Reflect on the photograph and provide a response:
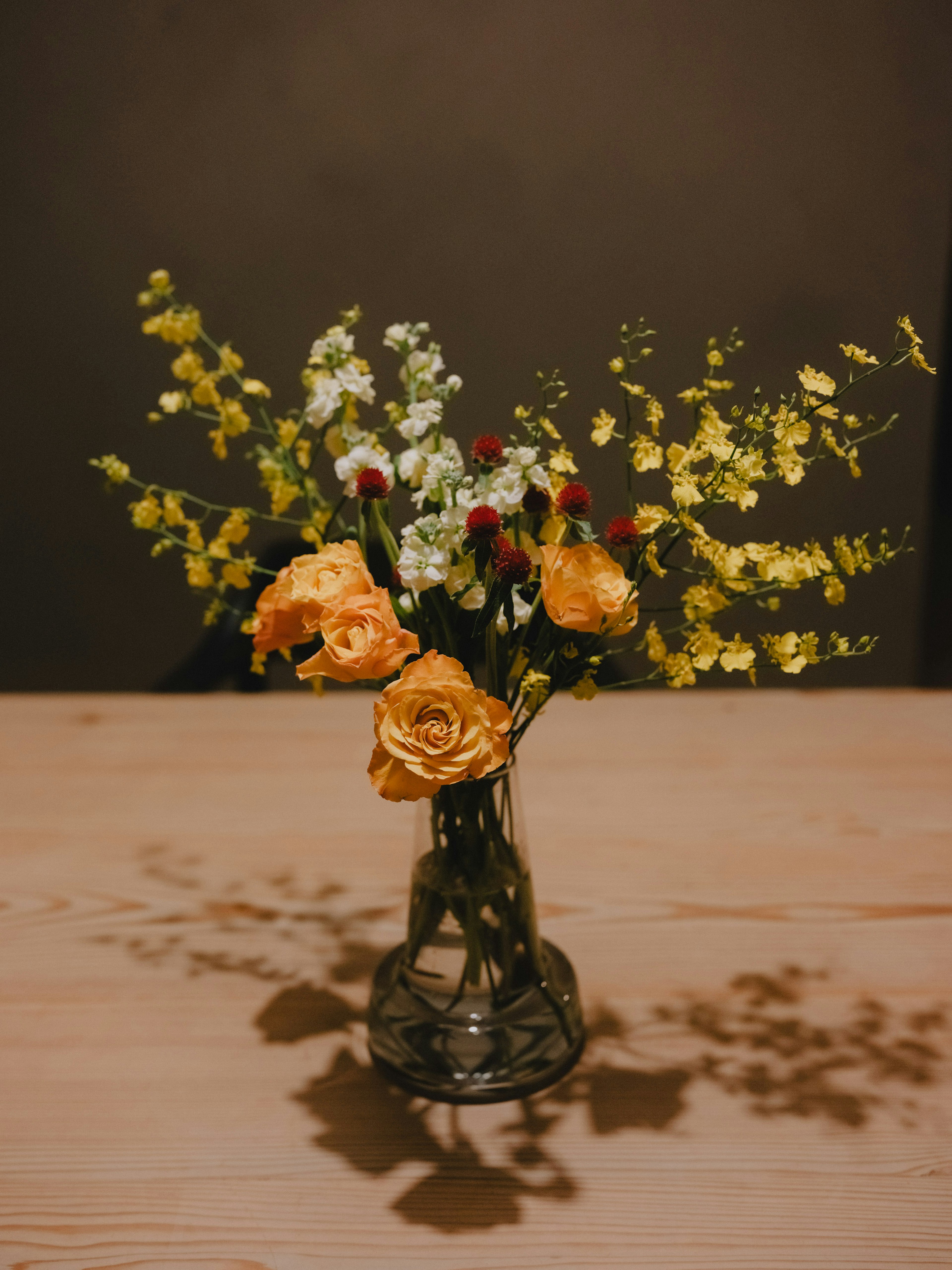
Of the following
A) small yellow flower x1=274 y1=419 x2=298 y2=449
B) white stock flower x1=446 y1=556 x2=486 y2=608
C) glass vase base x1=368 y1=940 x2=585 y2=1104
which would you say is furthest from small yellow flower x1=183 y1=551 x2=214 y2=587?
glass vase base x1=368 y1=940 x2=585 y2=1104

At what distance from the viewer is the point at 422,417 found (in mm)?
612

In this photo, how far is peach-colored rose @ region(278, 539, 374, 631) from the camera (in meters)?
0.55

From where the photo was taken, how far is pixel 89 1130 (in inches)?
26.4

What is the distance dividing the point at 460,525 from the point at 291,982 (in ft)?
1.55

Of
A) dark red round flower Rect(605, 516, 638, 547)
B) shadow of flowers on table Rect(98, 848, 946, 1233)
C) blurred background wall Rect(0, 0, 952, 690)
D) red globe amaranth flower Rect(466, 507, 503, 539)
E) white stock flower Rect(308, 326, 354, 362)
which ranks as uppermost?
blurred background wall Rect(0, 0, 952, 690)

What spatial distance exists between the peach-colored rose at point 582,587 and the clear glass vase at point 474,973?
0.15 metres

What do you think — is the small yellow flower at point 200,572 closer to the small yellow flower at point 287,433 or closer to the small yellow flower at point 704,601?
the small yellow flower at point 287,433

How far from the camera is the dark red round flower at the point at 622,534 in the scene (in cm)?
56

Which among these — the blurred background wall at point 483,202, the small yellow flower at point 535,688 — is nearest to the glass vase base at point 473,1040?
the small yellow flower at point 535,688

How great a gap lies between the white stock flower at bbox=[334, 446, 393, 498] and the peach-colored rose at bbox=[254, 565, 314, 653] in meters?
0.07

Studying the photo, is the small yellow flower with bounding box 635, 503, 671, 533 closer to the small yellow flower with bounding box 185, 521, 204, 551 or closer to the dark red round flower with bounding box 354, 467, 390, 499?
the dark red round flower with bounding box 354, 467, 390, 499

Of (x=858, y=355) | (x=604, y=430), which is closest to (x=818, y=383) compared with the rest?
(x=858, y=355)

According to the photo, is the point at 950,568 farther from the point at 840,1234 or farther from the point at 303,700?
the point at 840,1234

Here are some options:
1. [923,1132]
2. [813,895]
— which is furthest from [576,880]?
[923,1132]
